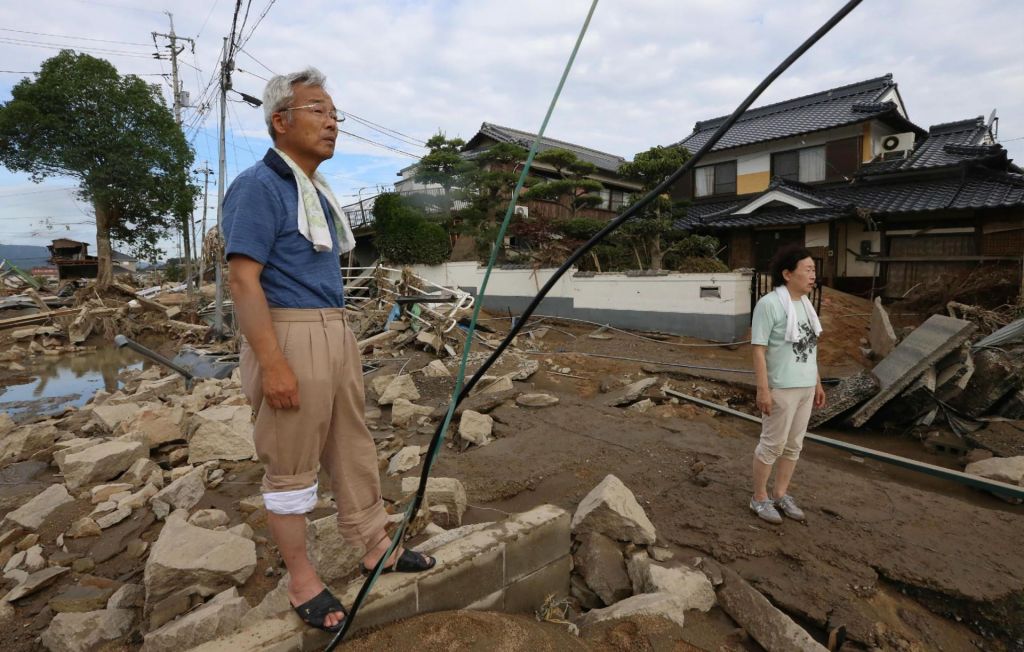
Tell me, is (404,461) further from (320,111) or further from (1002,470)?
(1002,470)

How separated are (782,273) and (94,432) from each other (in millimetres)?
6914

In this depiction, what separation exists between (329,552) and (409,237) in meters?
14.1

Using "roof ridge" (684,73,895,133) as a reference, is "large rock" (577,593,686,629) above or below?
below

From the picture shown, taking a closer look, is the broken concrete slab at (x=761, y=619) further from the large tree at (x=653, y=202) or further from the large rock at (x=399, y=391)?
the large tree at (x=653, y=202)

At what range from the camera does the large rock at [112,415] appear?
5.60m

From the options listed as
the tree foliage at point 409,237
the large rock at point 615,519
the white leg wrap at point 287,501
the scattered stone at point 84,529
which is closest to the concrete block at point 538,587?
the large rock at point 615,519

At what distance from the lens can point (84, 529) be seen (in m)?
3.13

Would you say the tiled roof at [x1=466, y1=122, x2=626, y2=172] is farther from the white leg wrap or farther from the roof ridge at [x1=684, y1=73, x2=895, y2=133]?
the white leg wrap

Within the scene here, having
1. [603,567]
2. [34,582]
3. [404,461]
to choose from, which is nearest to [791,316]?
[603,567]

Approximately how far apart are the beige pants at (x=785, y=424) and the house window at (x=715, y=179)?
47.3ft

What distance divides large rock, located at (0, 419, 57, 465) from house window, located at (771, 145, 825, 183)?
→ 16.3 meters

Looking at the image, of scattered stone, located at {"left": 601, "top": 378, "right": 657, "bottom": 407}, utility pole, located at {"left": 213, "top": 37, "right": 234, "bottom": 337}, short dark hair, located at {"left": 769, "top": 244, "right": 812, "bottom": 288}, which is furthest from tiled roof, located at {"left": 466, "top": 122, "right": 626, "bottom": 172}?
short dark hair, located at {"left": 769, "top": 244, "right": 812, "bottom": 288}

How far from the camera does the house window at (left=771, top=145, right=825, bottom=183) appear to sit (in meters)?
14.3

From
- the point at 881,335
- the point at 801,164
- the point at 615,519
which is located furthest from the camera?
the point at 801,164
